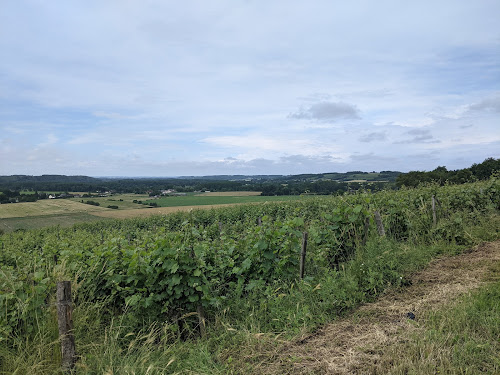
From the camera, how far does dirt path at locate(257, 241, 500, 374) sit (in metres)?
2.99

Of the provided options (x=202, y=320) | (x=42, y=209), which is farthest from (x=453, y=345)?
(x=42, y=209)

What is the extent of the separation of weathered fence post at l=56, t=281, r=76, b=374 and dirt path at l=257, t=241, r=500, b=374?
1.99 metres

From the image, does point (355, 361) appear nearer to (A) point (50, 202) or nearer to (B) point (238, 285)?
(B) point (238, 285)

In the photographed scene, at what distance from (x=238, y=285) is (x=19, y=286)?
2820 mm

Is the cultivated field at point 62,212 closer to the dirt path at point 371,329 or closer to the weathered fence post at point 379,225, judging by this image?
the weathered fence post at point 379,225

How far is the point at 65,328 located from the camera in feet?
10.4

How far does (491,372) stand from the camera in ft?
8.46

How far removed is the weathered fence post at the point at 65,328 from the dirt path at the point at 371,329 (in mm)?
1987

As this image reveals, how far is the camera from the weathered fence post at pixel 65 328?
124 inches

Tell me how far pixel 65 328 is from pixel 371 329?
11.0 feet

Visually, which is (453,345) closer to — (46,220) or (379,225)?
(379,225)

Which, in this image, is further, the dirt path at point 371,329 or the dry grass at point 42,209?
the dry grass at point 42,209

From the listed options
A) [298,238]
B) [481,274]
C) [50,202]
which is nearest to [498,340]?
[481,274]

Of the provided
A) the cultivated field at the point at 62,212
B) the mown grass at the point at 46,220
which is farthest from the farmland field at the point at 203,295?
the mown grass at the point at 46,220
